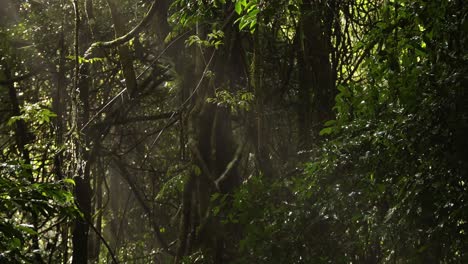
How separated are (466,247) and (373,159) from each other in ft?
2.87

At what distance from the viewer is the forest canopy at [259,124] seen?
289cm

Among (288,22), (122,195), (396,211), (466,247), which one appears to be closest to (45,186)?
(396,211)

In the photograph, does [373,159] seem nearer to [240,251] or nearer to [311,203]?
[311,203]

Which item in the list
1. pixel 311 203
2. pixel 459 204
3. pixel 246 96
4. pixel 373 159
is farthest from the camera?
pixel 246 96

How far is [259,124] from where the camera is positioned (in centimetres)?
482

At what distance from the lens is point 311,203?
4.36 metres

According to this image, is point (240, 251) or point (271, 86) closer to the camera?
point (240, 251)

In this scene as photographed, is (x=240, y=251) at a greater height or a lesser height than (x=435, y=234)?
lesser

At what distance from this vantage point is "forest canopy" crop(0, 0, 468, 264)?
9.47ft

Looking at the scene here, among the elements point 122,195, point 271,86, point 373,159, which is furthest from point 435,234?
point 122,195

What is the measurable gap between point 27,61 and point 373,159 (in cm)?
361

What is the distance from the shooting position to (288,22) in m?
5.75

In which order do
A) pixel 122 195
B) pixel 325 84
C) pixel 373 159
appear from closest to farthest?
1. pixel 373 159
2. pixel 325 84
3. pixel 122 195

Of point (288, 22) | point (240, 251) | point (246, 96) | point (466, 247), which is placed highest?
point (288, 22)
